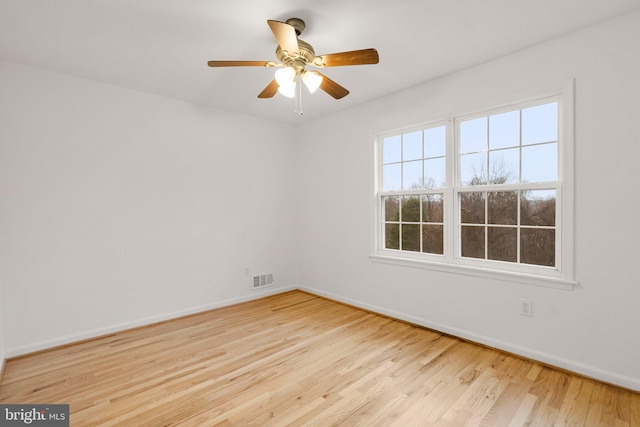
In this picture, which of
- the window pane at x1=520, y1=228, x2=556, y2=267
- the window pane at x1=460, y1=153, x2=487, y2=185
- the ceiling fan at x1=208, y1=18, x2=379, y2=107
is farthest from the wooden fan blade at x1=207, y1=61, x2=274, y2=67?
the window pane at x1=520, y1=228, x2=556, y2=267

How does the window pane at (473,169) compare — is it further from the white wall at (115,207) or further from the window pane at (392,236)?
the white wall at (115,207)

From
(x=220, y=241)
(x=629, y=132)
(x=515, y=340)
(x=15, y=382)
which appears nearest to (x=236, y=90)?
(x=220, y=241)

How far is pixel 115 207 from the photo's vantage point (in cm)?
320

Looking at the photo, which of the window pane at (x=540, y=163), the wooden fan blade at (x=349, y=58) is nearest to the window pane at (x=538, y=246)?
the window pane at (x=540, y=163)

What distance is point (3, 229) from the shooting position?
2629 mm

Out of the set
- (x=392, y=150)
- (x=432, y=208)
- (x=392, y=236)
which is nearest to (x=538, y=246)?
(x=432, y=208)

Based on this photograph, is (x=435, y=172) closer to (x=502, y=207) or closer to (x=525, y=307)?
(x=502, y=207)

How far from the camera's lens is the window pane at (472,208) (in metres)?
2.93

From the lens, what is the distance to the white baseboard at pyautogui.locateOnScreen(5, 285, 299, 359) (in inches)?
107

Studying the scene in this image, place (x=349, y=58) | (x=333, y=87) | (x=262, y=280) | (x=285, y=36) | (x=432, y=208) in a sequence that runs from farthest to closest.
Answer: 1. (x=262, y=280)
2. (x=432, y=208)
3. (x=333, y=87)
4. (x=349, y=58)
5. (x=285, y=36)

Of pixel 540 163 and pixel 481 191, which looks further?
pixel 481 191

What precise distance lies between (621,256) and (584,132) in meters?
0.94

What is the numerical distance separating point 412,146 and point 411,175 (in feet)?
1.10

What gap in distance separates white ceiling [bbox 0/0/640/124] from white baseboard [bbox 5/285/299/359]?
2.54 metres
